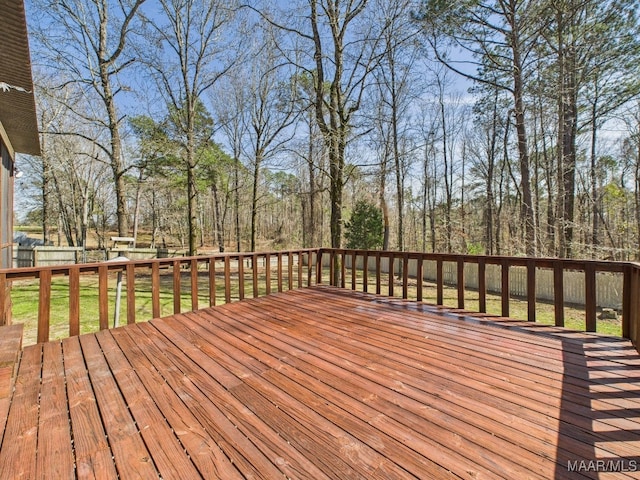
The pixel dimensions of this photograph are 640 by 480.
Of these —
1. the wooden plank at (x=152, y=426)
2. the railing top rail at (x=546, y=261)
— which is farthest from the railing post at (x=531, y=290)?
the wooden plank at (x=152, y=426)

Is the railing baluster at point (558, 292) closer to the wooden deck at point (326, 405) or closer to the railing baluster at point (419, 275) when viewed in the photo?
the wooden deck at point (326, 405)

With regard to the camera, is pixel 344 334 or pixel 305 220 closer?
pixel 344 334

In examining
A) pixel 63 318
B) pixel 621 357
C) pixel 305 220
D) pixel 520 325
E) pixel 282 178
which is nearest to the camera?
pixel 621 357

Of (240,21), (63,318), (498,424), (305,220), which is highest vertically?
(240,21)

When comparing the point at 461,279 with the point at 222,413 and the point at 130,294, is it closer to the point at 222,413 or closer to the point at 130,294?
the point at 222,413

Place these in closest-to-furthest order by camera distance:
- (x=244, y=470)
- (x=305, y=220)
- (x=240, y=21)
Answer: (x=244, y=470), (x=240, y=21), (x=305, y=220)

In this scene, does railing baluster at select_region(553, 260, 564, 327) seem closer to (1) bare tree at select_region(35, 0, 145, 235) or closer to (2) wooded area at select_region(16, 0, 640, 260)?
(2) wooded area at select_region(16, 0, 640, 260)

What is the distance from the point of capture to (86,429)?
1.50 metres

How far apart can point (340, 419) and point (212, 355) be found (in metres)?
1.28

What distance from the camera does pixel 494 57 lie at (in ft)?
25.4

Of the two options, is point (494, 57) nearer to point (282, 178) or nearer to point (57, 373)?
point (57, 373)

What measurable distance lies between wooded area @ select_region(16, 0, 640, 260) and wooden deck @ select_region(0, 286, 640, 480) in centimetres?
486

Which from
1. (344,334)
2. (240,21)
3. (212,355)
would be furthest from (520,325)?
(240,21)

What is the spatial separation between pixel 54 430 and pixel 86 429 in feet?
0.51
